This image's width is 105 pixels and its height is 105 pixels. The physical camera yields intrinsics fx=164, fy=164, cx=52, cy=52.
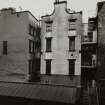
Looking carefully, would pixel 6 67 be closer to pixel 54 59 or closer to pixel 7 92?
pixel 7 92

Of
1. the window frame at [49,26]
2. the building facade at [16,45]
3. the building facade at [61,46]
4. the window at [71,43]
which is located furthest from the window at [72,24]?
the building facade at [16,45]

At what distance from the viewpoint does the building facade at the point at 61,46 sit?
22.1 meters

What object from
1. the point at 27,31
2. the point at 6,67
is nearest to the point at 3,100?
the point at 6,67

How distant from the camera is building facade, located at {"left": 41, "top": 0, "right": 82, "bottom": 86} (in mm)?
22125

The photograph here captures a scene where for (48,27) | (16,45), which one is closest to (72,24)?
(48,27)

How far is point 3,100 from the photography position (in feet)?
65.6

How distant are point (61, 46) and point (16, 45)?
22.1 feet

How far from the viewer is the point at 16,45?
24.2 metres

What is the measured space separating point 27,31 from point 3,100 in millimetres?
9955

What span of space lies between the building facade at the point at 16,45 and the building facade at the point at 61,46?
2.23 m

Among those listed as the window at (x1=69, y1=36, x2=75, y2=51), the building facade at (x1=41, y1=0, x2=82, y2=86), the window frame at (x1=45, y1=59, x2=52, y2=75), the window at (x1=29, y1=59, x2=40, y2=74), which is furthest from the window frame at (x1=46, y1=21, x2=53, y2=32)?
the window at (x1=29, y1=59, x2=40, y2=74)

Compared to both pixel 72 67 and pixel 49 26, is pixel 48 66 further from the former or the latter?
pixel 49 26

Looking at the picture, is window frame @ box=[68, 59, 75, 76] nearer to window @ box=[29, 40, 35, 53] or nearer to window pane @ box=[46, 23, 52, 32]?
window pane @ box=[46, 23, 52, 32]

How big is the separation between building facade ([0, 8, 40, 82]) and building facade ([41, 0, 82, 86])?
7.31 feet
